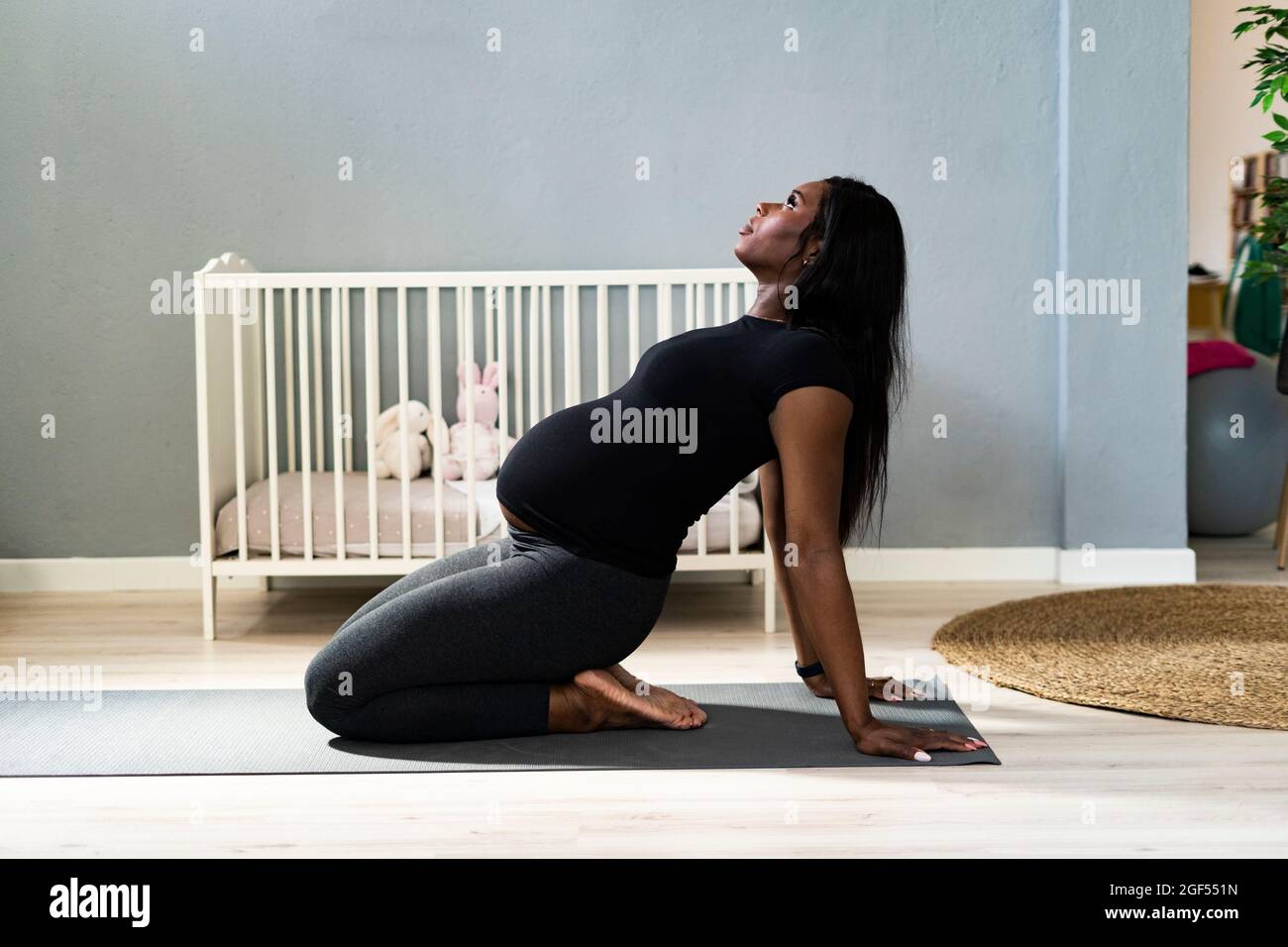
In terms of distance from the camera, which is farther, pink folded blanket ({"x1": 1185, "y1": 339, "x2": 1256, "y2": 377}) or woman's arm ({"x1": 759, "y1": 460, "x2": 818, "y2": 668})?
pink folded blanket ({"x1": 1185, "y1": 339, "x2": 1256, "y2": 377})

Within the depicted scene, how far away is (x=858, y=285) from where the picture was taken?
1.93 m

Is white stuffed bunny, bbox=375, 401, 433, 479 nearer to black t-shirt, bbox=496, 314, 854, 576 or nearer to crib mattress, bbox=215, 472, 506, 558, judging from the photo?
crib mattress, bbox=215, 472, 506, 558

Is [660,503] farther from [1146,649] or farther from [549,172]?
[549,172]

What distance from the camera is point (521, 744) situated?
2.04 meters

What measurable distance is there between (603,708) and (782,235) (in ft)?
2.58

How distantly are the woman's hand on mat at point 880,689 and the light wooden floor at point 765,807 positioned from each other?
10cm

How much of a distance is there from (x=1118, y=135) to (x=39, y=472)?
297cm

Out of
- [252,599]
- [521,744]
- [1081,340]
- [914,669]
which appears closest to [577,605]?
[521,744]

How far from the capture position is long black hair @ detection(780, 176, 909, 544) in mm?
1924

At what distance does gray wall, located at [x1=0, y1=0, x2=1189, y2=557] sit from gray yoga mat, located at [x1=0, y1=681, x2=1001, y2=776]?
1342mm

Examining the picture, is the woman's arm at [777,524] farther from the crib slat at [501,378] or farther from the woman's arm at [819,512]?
the crib slat at [501,378]

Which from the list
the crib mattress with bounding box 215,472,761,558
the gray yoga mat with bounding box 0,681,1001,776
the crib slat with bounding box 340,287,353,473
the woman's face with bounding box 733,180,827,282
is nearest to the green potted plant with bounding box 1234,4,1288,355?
the crib mattress with bounding box 215,472,761,558

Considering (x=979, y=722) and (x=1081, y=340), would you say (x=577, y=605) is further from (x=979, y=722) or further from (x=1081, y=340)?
(x=1081, y=340)
